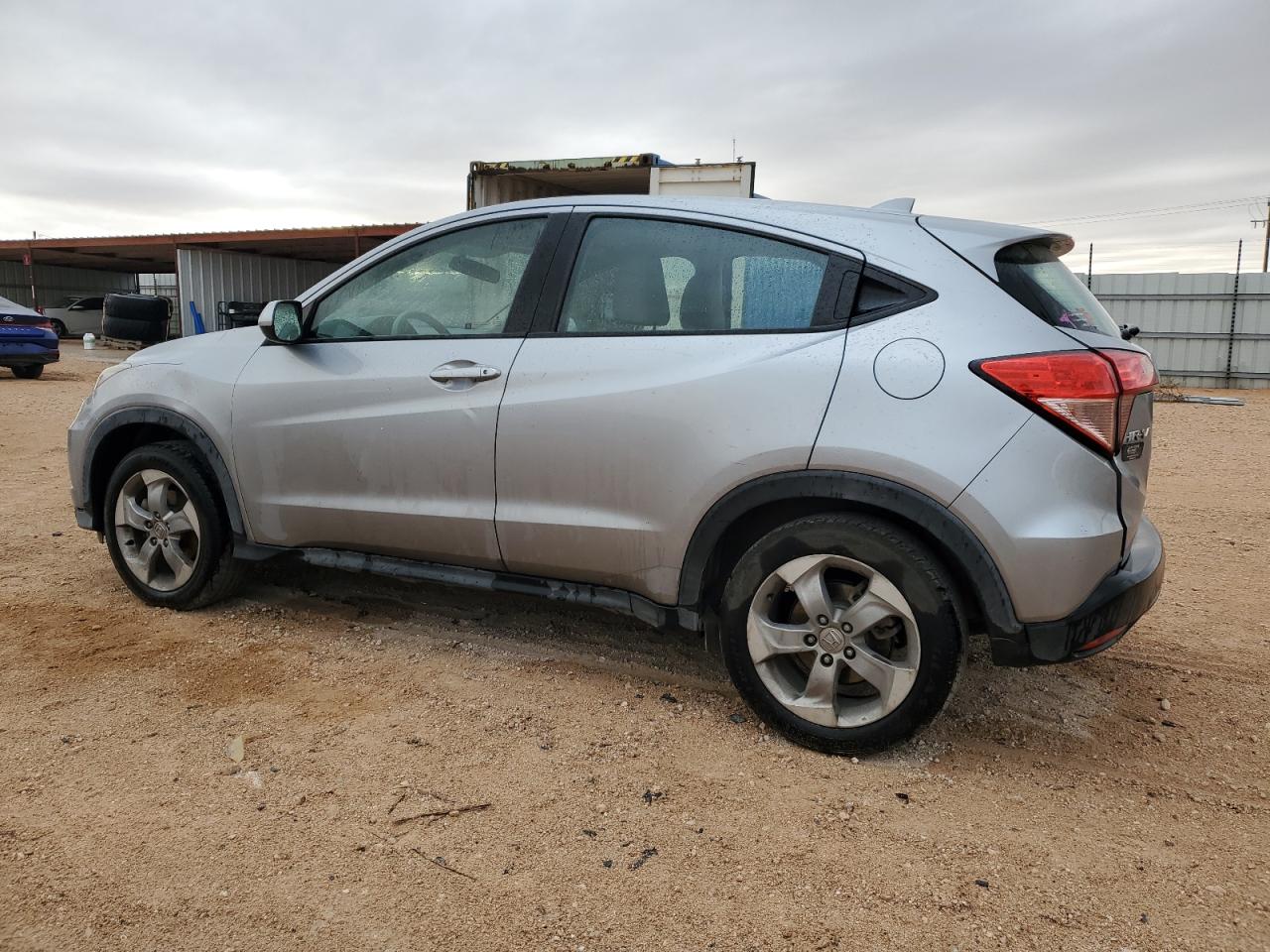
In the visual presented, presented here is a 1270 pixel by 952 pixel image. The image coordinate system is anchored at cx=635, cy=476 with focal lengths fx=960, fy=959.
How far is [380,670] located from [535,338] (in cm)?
139

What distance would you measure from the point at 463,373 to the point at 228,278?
26.1 meters

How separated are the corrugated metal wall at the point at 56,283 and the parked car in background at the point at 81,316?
325 centimetres

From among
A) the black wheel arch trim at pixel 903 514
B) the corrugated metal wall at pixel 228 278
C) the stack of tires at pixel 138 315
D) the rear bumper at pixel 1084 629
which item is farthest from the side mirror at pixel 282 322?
the stack of tires at pixel 138 315

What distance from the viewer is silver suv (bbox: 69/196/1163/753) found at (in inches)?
105

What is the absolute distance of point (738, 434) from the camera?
2912 millimetres

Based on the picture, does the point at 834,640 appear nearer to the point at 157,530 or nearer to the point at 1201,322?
the point at 157,530

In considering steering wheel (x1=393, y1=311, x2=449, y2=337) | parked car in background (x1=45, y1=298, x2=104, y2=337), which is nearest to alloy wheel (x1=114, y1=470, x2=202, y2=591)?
steering wheel (x1=393, y1=311, x2=449, y2=337)

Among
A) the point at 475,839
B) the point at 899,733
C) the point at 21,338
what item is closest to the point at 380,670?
the point at 475,839

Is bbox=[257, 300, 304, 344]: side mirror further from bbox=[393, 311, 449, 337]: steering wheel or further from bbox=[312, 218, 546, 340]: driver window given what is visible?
bbox=[393, 311, 449, 337]: steering wheel

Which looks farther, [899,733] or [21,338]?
[21,338]

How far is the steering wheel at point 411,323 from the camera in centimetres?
363

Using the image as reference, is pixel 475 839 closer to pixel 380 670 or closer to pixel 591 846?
pixel 591 846

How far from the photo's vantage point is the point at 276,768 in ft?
9.36

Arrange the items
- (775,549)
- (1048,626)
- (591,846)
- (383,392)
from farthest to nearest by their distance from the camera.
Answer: (383,392) < (775,549) < (1048,626) < (591,846)
